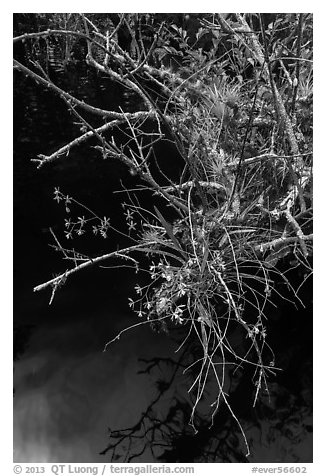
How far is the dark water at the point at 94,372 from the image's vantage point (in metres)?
2.28

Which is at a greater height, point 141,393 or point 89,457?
point 141,393

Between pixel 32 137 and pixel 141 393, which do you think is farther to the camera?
pixel 32 137

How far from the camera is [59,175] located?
4.11m

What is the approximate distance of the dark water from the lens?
89.7 inches

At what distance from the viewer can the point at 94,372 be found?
101 inches

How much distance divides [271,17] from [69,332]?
142 inches

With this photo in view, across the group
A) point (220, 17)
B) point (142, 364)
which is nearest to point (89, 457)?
point (142, 364)

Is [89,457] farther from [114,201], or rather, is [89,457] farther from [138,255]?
[114,201]

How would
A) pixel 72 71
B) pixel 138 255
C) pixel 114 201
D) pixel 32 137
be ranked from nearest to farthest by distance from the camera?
pixel 138 255
pixel 114 201
pixel 32 137
pixel 72 71
